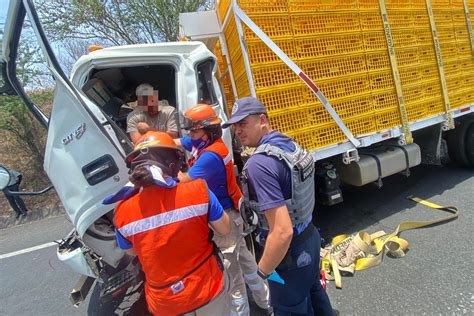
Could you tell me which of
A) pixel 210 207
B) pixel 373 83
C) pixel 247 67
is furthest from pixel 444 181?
pixel 210 207

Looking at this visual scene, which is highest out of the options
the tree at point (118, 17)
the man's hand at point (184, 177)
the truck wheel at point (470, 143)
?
the tree at point (118, 17)

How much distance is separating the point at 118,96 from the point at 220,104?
1.44 m

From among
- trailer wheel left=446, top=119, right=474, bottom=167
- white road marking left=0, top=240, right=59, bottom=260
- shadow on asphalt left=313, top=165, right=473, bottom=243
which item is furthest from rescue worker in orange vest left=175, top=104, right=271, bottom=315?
trailer wheel left=446, top=119, right=474, bottom=167

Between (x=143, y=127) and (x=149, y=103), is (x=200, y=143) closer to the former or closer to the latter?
(x=143, y=127)

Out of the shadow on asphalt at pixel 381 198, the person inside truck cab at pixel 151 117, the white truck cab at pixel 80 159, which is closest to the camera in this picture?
the white truck cab at pixel 80 159

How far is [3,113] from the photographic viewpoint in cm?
790

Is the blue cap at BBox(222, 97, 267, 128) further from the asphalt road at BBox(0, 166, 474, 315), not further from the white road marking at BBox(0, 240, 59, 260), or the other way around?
the white road marking at BBox(0, 240, 59, 260)

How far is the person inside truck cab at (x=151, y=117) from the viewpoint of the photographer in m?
2.81

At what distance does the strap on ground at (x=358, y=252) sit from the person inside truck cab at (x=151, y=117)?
6.60 feet

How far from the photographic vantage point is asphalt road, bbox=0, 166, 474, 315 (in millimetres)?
2580

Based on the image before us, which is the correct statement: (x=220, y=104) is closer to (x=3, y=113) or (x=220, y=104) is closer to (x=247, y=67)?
(x=247, y=67)

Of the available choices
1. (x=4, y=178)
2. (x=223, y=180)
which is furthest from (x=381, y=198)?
(x=4, y=178)

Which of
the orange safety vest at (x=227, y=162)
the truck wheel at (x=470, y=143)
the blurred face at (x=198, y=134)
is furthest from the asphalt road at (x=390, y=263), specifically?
the blurred face at (x=198, y=134)

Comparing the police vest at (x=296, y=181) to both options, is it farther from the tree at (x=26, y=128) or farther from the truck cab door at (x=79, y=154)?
the tree at (x=26, y=128)
